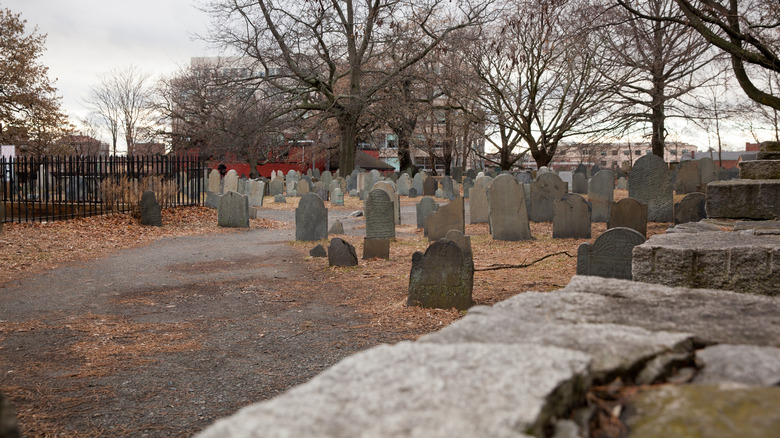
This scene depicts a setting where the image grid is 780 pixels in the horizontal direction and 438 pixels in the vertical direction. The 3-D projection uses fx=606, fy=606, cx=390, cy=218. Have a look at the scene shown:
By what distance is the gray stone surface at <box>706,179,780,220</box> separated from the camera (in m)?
6.34

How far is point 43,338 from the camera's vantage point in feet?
18.3

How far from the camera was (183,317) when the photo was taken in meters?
6.48

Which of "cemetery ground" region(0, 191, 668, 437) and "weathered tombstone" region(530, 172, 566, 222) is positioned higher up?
"weathered tombstone" region(530, 172, 566, 222)

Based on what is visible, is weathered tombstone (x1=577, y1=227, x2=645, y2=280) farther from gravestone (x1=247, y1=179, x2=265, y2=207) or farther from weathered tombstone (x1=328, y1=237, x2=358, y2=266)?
gravestone (x1=247, y1=179, x2=265, y2=207)

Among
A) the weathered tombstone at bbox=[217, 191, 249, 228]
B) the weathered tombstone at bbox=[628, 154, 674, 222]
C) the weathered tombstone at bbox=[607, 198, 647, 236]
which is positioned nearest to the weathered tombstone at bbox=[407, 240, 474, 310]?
the weathered tombstone at bbox=[607, 198, 647, 236]

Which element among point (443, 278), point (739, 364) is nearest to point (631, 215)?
point (443, 278)

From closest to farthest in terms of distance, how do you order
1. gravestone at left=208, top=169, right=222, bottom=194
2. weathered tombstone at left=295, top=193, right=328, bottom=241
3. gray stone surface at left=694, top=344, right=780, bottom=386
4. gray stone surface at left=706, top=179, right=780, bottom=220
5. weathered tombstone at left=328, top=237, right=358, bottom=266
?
gray stone surface at left=694, top=344, right=780, bottom=386, gray stone surface at left=706, top=179, right=780, bottom=220, weathered tombstone at left=328, top=237, right=358, bottom=266, weathered tombstone at left=295, top=193, right=328, bottom=241, gravestone at left=208, top=169, right=222, bottom=194

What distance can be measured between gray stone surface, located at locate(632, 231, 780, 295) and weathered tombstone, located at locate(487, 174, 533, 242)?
7.32 metres

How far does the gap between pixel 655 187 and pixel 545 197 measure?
2.54 m

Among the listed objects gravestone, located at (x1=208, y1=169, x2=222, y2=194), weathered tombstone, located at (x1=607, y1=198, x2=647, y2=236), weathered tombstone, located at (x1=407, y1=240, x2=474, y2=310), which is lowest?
weathered tombstone, located at (x1=407, y1=240, x2=474, y2=310)

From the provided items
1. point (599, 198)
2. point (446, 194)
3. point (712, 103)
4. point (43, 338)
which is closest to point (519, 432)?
point (43, 338)

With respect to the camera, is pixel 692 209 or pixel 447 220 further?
pixel 447 220

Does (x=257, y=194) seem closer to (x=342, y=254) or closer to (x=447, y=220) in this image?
(x=447, y=220)

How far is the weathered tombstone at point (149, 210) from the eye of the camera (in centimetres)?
1452
